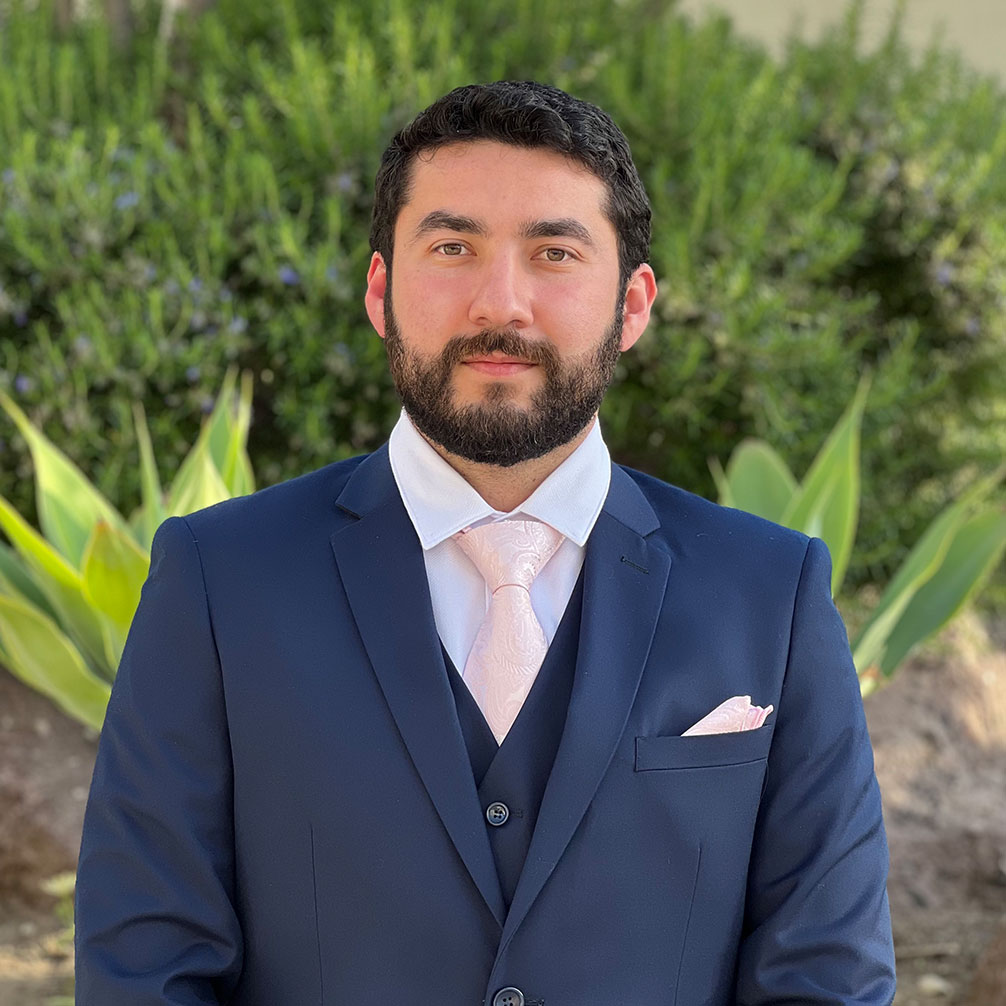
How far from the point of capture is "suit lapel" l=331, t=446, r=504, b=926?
158 centimetres

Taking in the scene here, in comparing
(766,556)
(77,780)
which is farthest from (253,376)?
(766,556)

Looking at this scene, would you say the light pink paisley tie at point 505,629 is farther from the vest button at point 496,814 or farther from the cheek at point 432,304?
the cheek at point 432,304

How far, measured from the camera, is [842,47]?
4.93m

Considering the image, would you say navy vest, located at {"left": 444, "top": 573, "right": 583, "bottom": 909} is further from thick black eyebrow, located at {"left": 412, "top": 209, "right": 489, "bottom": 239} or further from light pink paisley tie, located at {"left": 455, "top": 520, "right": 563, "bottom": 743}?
thick black eyebrow, located at {"left": 412, "top": 209, "right": 489, "bottom": 239}

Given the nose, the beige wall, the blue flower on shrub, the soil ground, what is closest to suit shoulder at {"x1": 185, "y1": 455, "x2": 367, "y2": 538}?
the nose

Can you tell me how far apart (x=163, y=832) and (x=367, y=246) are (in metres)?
2.79

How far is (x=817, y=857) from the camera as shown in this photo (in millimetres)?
1653

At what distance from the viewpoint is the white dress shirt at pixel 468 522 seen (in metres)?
1.73

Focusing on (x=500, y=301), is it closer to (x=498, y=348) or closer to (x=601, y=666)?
(x=498, y=348)

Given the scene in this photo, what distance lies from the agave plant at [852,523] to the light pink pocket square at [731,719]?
1.62 metres

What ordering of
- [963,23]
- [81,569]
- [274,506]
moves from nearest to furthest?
[274,506] → [81,569] → [963,23]

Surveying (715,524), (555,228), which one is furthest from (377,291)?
(715,524)

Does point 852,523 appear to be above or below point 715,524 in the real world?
below

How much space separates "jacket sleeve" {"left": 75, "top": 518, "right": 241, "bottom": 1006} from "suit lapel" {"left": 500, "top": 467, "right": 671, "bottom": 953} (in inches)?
14.4
